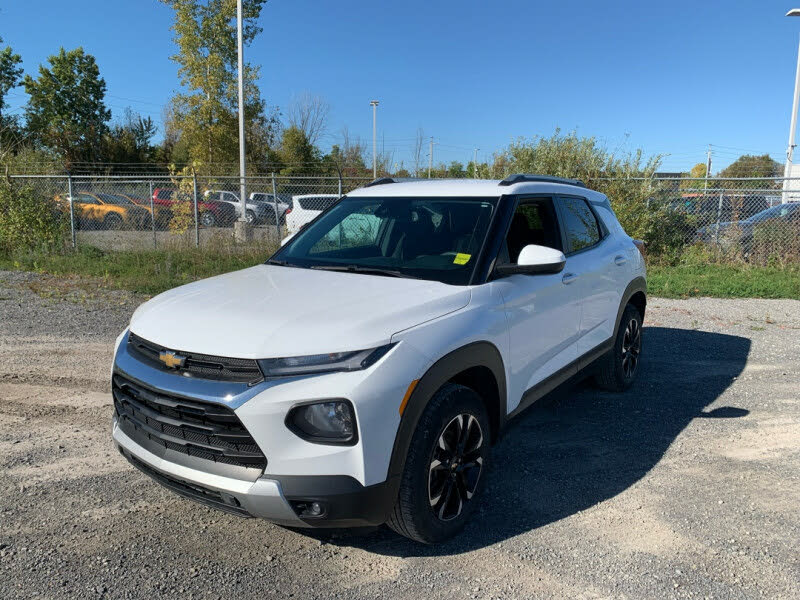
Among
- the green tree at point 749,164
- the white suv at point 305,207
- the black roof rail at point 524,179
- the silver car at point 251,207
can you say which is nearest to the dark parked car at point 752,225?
the white suv at point 305,207

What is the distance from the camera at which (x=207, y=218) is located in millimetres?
14469

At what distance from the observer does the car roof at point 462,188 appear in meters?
3.82

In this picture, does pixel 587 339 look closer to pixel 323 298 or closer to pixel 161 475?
pixel 323 298

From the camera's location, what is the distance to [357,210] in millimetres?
4227

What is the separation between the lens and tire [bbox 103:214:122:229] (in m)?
15.7

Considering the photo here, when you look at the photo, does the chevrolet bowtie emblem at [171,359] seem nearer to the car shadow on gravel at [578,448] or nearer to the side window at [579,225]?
the car shadow on gravel at [578,448]

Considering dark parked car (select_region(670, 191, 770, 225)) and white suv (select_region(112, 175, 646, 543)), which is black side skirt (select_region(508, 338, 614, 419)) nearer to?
white suv (select_region(112, 175, 646, 543))

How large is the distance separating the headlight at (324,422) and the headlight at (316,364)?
0.14 m

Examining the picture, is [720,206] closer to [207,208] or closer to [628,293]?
[628,293]

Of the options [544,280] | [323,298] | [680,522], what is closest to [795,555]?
[680,522]

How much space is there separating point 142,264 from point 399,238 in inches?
376

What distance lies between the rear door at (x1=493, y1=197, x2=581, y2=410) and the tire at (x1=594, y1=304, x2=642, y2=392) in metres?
1.03

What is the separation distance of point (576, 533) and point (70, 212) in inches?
565

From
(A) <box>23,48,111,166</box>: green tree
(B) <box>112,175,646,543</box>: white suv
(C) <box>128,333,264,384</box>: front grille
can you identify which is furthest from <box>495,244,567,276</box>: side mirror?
(A) <box>23,48,111,166</box>: green tree
